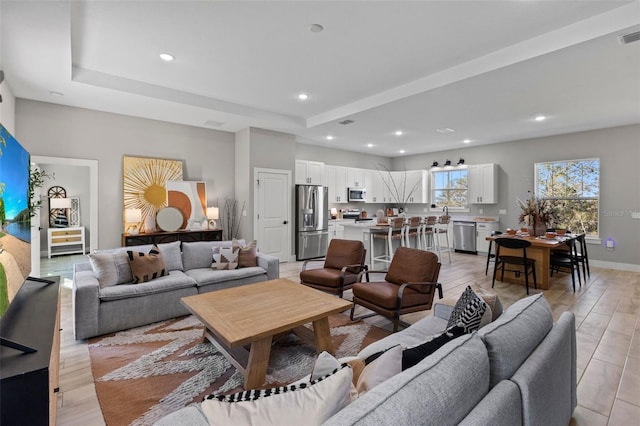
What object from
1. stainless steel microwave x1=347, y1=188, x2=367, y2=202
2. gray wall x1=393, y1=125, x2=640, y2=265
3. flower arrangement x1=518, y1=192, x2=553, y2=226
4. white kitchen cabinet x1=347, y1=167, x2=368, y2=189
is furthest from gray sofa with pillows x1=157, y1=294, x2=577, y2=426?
white kitchen cabinet x1=347, y1=167, x2=368, y2=189

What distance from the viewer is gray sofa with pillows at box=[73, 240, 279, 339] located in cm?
296

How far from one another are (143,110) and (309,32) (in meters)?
3.30

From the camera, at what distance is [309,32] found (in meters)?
2.98

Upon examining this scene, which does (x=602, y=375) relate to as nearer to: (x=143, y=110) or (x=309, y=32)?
(x=309, y=32)

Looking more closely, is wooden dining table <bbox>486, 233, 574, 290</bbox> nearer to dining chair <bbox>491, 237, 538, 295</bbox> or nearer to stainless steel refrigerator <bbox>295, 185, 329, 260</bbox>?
dining chair <bbox>491, 237, 538, 295</bbox>

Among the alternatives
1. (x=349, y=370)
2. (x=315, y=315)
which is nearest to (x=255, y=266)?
(x=315, y=315)

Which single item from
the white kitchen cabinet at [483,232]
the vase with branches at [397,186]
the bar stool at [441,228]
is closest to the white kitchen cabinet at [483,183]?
the white kitchen cabinet at [483,232]

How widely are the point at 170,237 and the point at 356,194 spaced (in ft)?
16.7

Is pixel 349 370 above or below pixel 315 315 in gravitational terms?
above

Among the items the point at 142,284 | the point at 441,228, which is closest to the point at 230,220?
the point at 142,284

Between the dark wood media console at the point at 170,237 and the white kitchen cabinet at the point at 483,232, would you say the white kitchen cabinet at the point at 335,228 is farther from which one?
the white kitchen cabinet at the point at 483,232

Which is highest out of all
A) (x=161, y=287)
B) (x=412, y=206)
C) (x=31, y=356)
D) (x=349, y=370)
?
(x=412, y=206)

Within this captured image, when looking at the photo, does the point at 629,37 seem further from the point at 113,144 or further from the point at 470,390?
the point at 113,144

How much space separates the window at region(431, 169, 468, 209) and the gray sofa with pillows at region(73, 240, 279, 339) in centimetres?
627
